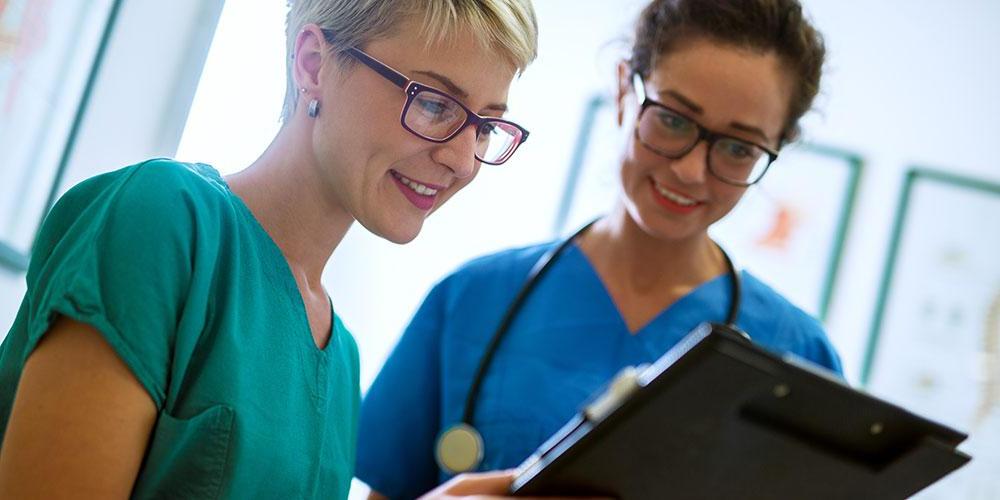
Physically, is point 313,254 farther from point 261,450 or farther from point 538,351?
point 538,351

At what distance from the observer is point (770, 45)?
1492 millimetres

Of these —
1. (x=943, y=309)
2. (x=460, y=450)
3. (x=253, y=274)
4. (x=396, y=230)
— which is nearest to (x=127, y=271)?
(x=253, y=274)

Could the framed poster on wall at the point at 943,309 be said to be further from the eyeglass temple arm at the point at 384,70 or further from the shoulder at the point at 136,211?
the shoulder at the point at 136,211

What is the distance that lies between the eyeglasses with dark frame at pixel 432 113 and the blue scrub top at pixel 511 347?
473 millimetres

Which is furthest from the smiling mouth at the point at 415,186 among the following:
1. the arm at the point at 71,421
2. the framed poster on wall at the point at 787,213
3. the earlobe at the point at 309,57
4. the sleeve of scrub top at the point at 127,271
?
the framed poster on wall at the point at 787,213

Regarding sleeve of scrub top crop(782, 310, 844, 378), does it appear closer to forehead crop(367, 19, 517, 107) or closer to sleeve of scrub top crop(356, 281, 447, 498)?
sleeve of scrub top crop(356, 281, 447, 498)

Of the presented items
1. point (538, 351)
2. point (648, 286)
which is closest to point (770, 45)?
point (648, 286)

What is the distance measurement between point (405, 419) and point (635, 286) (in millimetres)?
368

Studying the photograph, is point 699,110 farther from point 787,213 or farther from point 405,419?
point 787,213

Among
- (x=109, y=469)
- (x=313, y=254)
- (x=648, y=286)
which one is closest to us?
(x=109, y=469)

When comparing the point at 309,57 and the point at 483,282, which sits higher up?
the point at 309,57

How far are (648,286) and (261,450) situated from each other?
0.78 meters

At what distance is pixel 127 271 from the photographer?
829 millimetres

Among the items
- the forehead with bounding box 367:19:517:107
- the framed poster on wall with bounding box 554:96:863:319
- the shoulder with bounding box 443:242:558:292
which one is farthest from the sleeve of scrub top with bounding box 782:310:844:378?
the framed poster on wall with bounding box 554:96:863:319
